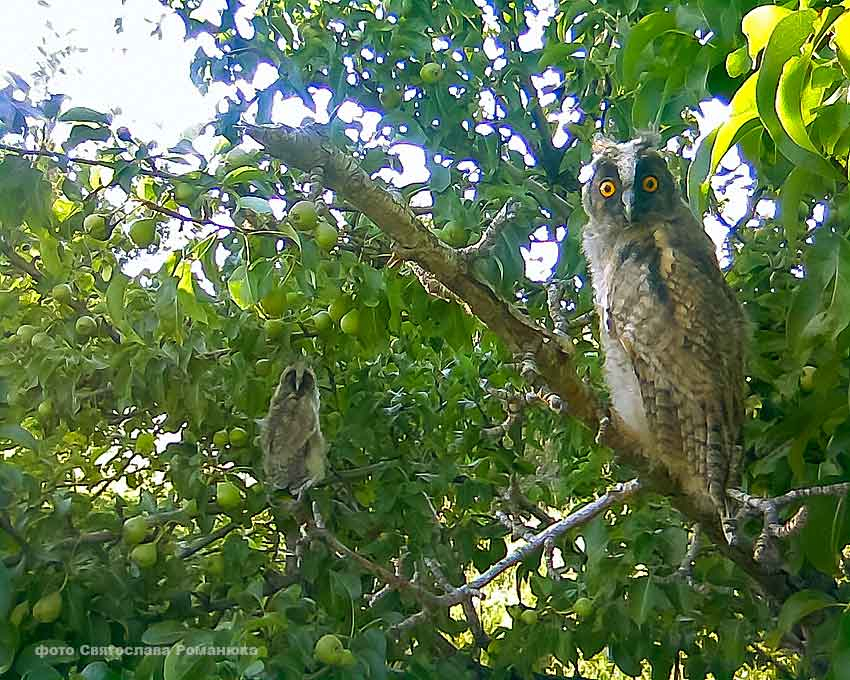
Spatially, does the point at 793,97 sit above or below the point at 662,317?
below

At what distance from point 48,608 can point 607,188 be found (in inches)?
63.3

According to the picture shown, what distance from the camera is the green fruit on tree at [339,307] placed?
1.69m

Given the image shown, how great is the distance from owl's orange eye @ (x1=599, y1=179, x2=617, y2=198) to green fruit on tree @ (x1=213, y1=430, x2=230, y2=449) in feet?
3.85

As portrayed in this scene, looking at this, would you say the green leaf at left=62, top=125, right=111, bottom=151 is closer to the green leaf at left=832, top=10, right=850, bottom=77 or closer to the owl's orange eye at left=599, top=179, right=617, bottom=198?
the green leaf at left=832, top=10, right=850, bottom=77

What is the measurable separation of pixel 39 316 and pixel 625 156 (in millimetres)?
1481

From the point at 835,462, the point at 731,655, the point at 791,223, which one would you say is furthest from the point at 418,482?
the point at 791,223

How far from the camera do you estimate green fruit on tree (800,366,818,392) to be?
62.3 inches

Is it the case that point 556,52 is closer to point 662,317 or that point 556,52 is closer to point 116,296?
point 662,317

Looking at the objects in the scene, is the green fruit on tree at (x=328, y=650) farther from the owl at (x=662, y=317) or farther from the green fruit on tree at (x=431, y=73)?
the green fruit on tree at (x=431, y=73)

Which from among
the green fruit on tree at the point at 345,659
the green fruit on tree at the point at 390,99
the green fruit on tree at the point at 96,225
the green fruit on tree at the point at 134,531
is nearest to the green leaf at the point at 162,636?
the green fruit on tree at the point at 345,659

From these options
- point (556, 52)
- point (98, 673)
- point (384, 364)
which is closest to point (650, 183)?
point (556, 52)

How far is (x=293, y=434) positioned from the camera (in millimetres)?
2555

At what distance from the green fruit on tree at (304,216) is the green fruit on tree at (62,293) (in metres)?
0.80

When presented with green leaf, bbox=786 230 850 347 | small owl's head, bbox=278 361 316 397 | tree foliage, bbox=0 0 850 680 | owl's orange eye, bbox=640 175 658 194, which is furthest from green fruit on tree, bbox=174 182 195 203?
owl's orange eye, bbox=640 175 658 194
